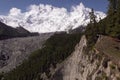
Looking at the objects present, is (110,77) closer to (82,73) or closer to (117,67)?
(117,67)

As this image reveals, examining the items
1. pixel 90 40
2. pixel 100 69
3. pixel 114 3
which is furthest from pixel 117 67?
pixel 114 3

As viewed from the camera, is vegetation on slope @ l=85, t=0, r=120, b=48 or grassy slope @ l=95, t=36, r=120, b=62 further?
vegetation on slope @ l=85, t=0, r=120, b=48

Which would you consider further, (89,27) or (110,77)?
(89,27)

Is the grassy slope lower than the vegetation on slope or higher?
lower

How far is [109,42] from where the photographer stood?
9075cm

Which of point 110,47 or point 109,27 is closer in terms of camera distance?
point 110,47

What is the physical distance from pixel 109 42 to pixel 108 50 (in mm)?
6735

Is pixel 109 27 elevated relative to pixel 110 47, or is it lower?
elevated

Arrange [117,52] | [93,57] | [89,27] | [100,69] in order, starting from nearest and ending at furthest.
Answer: [117,52] < [100,69] < [93,57] < [89,27]

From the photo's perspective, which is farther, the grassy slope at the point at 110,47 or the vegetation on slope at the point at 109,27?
the vegetation on slope at the point at 109,27

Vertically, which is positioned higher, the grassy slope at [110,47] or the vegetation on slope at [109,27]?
the vegetation on slope at [109,27]

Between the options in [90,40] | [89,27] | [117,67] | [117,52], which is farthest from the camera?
[89,27]

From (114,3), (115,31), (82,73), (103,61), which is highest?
(114,3)

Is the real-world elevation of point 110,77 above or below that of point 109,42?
below
